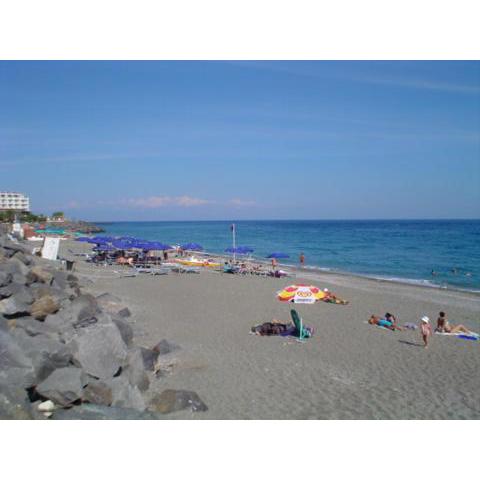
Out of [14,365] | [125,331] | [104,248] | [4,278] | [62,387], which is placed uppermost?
[4,278]

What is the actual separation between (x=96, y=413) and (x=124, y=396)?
92 cm

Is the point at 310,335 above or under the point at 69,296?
under

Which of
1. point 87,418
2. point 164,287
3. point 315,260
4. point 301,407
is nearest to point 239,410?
point 301,407

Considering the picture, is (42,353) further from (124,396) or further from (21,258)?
(21,258)

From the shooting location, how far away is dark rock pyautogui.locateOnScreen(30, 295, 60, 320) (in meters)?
8.33

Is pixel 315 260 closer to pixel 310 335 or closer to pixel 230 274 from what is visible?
pixel 230 274

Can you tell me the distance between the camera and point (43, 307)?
8523mm

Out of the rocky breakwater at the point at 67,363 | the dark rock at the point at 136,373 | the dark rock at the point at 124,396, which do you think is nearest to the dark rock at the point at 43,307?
the rocky breakwater at the point at 67,363

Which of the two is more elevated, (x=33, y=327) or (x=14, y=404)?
(x=33, y=327)

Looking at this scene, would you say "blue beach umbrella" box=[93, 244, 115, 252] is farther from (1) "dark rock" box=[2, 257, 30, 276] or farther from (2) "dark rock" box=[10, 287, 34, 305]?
(2) "dark rock" box=[10, 287, 34, 305]

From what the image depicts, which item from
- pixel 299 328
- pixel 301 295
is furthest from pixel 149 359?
pixel 301 295

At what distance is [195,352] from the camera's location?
33.3ft

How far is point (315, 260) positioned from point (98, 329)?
37.5 m

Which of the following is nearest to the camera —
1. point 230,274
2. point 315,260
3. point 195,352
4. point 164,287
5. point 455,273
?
point 195,352
